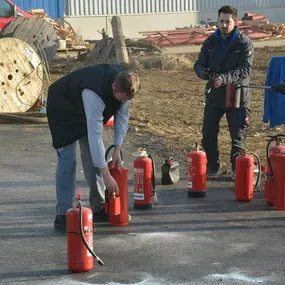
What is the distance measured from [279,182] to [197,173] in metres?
0.98

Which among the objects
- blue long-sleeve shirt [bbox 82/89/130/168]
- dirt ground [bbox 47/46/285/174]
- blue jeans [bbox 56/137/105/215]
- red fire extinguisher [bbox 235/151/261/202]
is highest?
blue long-sleeve shirt [bbox 82/89/130/168]

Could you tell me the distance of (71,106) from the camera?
7645 mm

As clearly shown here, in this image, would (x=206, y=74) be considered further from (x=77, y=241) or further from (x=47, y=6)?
(x=47, y=6)

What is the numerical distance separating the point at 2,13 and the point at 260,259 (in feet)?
56.4

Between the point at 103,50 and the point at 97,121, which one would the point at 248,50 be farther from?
the point at 103,50

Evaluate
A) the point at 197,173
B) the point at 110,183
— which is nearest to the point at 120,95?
the point at 110,183

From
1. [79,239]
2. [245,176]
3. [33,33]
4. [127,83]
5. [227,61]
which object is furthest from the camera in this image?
[33,33]

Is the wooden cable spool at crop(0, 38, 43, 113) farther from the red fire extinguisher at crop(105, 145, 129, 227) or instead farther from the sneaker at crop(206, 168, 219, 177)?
the red fire extinguisher at crop(105, 145, 129, 227)

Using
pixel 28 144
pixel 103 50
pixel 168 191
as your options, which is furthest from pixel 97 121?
pixel 103 50

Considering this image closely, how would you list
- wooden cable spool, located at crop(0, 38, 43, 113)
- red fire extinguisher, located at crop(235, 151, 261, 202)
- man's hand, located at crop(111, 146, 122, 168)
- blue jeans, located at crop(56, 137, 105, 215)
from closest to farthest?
man's hand, located at crop(111, 146, 122, 168) < blue jeans, located at crop(56, 137, 105, 215) < red fire extinguisher, located at crop(235, 151, 261, 202) < wooden cable spool, located at crop(0, 38, 43, 113)

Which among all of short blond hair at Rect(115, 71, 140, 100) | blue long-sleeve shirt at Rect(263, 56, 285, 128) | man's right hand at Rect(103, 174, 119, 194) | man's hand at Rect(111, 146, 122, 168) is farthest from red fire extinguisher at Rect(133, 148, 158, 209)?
blue long-sleeve shirt at Rect(263, 56, 285, 128)

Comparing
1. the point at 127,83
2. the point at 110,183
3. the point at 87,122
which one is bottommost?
the point at 110,183

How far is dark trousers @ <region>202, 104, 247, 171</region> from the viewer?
995 cm

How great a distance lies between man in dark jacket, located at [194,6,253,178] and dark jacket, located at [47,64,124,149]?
2422 mm
